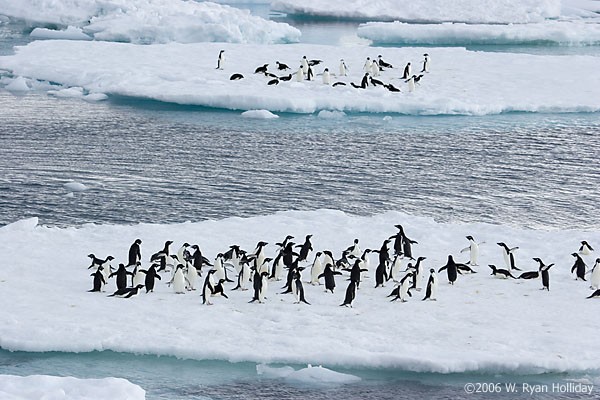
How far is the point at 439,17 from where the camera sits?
176 ft

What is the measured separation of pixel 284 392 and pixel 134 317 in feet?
9.07

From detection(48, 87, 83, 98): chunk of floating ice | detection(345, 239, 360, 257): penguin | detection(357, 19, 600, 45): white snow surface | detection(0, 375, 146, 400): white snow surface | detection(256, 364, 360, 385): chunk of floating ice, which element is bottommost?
detection(0, 375, 146, 400): white snow surface

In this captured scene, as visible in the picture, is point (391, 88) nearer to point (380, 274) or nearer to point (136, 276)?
point (380, 274)

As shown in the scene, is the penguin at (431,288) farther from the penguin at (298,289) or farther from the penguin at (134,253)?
the penguin at (134,253)

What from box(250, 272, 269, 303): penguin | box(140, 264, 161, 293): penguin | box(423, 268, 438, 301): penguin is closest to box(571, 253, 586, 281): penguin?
box(423, 268, 438, 301): penguin

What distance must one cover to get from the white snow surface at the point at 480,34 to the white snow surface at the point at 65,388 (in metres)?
36.4

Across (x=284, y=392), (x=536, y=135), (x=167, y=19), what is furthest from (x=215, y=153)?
(x=167, y=19)

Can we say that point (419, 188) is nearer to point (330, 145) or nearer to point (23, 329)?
point (330, 145)

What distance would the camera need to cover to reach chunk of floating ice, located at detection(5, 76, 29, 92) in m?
31.5

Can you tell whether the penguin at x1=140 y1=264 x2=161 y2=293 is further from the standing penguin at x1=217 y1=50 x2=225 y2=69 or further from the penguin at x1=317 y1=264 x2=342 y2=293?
the standing penguin at x1=217 y1=50 x2=225 y2=69

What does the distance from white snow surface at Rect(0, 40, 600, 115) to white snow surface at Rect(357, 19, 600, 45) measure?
20.8 ft

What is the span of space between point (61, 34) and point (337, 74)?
665 inches

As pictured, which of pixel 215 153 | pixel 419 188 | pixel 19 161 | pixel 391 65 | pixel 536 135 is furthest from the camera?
pixel 391 65

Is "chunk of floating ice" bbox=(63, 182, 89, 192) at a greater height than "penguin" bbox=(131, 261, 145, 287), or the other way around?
"chunk of floating ice" bbox=(63, 182, 89, 192)
